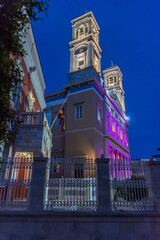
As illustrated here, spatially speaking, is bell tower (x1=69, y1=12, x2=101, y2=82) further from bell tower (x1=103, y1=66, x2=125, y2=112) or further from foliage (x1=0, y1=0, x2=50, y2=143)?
foliage (x1=0, y1=0, x2=50, y2=143)

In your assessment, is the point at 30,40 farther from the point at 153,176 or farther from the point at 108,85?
the point at 108,85

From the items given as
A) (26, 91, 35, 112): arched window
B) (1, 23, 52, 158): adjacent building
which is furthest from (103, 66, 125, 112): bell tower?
(26, 91, 35, 112): arched window

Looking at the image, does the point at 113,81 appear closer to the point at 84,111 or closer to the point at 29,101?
the point at 84,111

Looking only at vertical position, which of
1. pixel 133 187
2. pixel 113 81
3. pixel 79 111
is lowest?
pixel 133 187

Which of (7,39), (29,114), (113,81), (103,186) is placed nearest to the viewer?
(7,39)

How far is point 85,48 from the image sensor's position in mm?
27734

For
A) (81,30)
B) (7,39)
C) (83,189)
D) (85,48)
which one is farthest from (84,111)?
(7,39)

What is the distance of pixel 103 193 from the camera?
760 cm

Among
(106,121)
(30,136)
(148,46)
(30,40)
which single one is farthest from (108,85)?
(148,46)

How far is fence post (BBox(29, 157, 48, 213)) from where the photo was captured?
7301mm

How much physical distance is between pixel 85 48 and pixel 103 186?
2386 centimetres

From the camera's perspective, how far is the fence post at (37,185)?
730cm

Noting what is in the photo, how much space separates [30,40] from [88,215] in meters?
13.4

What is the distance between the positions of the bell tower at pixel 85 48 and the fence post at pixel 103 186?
64.1ft
